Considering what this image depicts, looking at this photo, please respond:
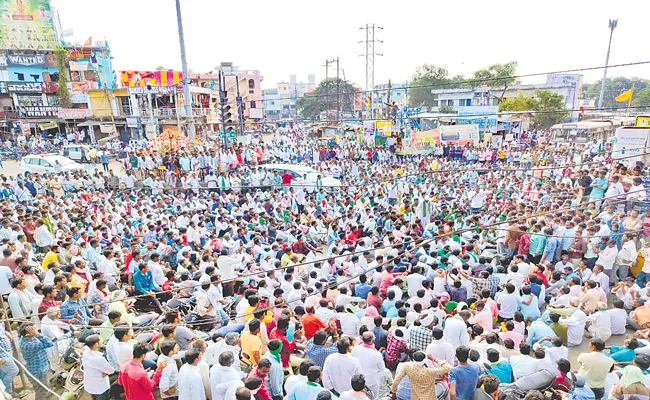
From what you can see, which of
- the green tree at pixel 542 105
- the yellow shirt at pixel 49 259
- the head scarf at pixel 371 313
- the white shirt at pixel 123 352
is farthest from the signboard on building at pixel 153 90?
the white shirt at pixel 123 352

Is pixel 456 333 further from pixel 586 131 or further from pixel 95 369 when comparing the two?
pixel 586 131

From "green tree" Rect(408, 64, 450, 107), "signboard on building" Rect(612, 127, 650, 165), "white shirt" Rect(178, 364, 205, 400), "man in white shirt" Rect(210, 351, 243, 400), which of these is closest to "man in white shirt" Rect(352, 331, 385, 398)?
"man in white shirt" Rect(210, 351, 243, 400)

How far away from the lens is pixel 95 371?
4.58 metres

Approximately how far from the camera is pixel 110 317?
5.18 m

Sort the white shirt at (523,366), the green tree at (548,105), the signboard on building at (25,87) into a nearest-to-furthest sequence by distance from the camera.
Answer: the white shirt at (523,366)
the green tree at (548,105)
the signboard on building at (25,87)

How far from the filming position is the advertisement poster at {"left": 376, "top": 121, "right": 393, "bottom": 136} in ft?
83.8

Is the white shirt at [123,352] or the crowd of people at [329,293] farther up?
the white shirt at [123,352]

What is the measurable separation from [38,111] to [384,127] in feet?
93.3

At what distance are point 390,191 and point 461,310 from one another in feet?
30.6

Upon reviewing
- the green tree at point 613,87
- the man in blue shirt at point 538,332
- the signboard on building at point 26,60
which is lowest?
the man in blue shirt at point 538,332

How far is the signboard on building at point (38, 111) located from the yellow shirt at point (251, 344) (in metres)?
36.6

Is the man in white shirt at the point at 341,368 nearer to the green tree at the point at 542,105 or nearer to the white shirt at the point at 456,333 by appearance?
the white shirt at the point at 456,333

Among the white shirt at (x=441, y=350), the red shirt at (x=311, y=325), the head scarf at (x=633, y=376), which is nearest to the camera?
the head scarf at (x=633, y=376)

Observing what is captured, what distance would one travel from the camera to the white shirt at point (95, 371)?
14.9ft
